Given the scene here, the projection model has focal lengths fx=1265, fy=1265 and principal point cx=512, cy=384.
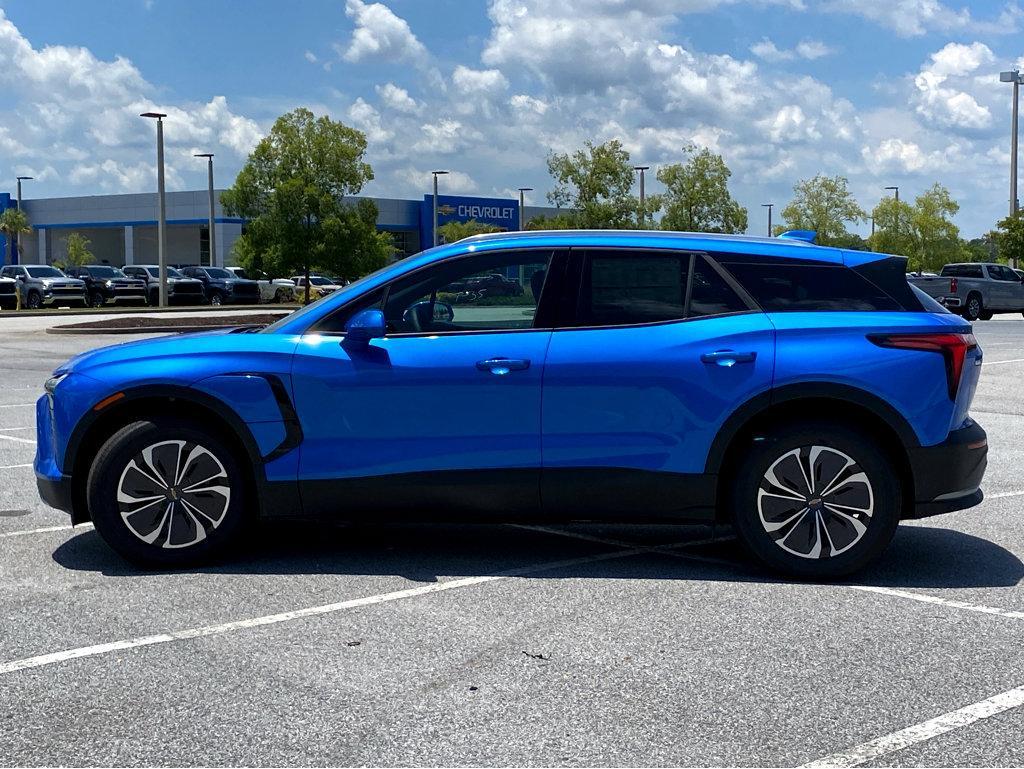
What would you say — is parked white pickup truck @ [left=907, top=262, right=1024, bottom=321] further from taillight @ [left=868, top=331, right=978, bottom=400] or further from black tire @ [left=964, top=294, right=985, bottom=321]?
taillight @ [left=868, top=331, right=978, bottom=400]

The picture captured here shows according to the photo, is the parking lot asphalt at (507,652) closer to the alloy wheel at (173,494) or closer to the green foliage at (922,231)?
the alloy wheel at (173,494)

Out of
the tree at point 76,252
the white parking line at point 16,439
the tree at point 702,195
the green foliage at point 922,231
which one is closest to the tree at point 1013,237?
the tree at point 702,195

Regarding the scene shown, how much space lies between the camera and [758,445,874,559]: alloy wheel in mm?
5945

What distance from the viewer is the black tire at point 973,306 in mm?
37656

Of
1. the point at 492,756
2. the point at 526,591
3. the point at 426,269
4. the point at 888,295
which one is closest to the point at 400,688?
the point at 492,756

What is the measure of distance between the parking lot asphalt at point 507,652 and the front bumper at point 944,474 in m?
0.38

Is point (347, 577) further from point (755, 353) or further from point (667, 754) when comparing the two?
point (667, 754)

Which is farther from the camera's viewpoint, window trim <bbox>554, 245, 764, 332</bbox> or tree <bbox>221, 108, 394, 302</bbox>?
tree <bbox>221, 108, 394, 302</bbox>

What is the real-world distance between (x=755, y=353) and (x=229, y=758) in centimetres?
322

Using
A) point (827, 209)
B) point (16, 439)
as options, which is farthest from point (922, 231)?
point (16, 439)

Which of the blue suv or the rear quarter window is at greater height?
the rear quarter window

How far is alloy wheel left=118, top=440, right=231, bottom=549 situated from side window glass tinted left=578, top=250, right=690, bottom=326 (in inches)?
77.2

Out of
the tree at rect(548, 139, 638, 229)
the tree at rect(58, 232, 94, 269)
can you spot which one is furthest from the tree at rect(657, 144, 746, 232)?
the tree at rect(58, 232, 94, 269)

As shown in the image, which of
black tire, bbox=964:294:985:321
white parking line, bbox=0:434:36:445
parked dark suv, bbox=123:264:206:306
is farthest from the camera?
parked dark suv, bbox=123:264:206:306
